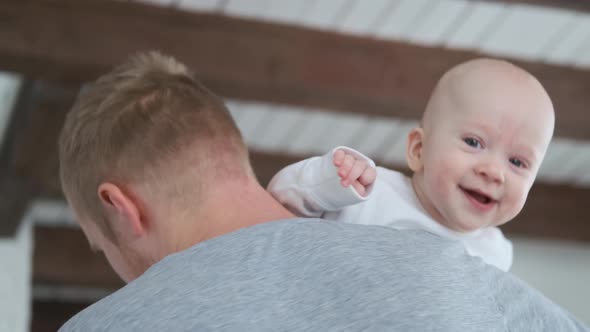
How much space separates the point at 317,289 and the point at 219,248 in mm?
109

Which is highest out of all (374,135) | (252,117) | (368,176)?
(368,176)

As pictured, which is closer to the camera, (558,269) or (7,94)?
(7,94)

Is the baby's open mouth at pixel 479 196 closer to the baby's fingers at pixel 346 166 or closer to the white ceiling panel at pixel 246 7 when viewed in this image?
the baby's fingers at pixel 346 166

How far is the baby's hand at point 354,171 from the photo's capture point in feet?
4.33

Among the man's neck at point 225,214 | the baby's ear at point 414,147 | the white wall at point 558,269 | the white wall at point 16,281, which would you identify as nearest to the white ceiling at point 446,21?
the white wall at point 16,281

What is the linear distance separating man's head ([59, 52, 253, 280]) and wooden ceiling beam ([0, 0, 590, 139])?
2463mm

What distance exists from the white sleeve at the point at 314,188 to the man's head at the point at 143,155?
151 millimetres

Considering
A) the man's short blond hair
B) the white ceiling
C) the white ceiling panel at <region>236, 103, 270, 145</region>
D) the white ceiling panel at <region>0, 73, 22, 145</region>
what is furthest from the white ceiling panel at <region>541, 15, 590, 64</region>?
the man's short blond hair

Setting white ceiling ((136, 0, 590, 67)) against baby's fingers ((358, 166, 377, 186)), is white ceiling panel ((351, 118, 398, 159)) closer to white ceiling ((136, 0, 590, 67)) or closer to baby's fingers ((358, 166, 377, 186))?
white ceiling ((136, 0, 590, 67))

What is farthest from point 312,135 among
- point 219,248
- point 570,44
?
point 219,248

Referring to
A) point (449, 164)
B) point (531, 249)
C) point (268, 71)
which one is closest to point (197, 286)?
point (449, 164)

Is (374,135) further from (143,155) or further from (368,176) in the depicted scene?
(143,155)

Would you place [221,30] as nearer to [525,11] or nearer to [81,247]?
[525,11]

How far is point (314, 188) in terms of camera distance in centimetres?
137
